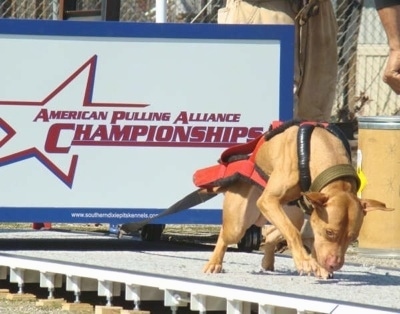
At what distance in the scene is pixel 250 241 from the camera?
905 cm

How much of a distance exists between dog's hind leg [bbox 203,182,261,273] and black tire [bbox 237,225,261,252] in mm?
1626

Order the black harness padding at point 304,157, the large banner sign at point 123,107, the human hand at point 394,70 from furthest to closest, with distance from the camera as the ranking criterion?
the large banner sign at point 123,107
the black harness padding at point 304,157
the human hand at point 394,70

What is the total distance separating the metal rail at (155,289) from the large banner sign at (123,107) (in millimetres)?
670

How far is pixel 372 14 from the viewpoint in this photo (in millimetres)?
16578

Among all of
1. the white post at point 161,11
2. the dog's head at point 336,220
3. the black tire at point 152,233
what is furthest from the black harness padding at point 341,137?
the white post at point 161,11

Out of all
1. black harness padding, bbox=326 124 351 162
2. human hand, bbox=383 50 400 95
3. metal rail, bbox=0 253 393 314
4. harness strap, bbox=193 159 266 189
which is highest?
human hand, bbox=383 50 400 95

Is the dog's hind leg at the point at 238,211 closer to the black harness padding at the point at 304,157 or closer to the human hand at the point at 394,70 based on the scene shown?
the black harness padding at the point at 304,157

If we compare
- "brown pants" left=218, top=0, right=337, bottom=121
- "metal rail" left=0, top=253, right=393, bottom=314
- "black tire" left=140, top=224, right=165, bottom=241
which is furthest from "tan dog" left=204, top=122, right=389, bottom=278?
"black tire" left=140, top=224, right=165, bottom=241

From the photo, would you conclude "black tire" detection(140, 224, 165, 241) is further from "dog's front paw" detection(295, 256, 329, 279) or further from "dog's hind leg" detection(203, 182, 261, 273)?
"dog's front paw" detection(295, 256, 329, 279)

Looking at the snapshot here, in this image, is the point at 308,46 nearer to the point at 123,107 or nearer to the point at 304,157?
the point at 123,107

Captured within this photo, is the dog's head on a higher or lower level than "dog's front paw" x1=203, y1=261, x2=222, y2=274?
higher

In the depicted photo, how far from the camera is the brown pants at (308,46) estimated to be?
30.0ft

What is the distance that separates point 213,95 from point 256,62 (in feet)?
1.12

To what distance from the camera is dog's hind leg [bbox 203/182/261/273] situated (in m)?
7.34
